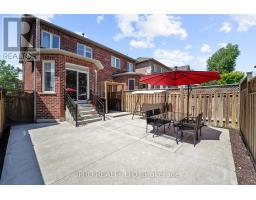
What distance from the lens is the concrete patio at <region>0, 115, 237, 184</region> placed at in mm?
3018

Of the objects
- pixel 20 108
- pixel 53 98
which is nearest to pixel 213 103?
pixel 53 98

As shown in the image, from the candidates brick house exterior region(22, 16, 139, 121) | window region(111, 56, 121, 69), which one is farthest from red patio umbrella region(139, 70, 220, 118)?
window region(111, 56, 121, 69)

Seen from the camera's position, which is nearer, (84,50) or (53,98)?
(53,98)

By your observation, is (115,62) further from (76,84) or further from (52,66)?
(52,66)

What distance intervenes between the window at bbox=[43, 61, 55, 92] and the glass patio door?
2.87 ft

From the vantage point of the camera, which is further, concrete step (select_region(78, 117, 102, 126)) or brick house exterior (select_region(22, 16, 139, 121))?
brick house exterior (select_region(22, 16, 139, 121))

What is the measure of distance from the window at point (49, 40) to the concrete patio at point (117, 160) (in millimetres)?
8611

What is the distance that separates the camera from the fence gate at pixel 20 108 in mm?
8391

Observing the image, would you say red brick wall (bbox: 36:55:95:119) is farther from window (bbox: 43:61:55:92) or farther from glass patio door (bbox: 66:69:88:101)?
glass patio door (bbox: 66:69:88:101)

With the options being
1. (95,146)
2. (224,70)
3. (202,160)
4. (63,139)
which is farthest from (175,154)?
(224,70)

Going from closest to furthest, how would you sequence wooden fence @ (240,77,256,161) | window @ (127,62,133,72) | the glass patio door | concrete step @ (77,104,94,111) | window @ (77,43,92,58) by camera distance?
wooden fence @ (240,77,256,161) < concrete step @ (77,104,94,111) < the glass patio door < window @ (77,43,92,58) < window @ (127,62,133,72)

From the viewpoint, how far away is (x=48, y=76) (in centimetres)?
886

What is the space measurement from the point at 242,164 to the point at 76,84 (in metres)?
9.35
